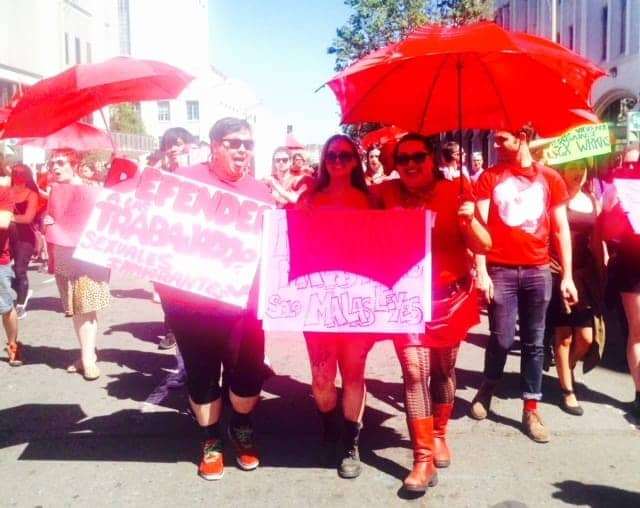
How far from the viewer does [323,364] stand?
13.4 feet

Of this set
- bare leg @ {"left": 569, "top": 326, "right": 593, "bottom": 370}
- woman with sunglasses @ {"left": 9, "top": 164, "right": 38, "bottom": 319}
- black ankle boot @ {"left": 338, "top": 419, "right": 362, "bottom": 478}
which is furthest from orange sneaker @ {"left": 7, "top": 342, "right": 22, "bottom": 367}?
bare leg @ {"left": 569, "top": 326, "right": 593, "bottom": 370}

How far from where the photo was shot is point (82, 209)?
606 cm

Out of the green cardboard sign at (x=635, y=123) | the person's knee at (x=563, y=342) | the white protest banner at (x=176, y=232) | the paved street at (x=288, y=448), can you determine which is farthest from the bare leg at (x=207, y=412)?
the green cardboard sign at (x=635, y=123)

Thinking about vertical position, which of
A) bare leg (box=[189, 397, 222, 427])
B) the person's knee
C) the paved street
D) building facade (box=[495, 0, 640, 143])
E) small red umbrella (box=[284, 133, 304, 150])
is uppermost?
building facade (box=[495, 0, 640, 143])

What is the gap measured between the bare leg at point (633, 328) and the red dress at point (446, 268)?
1.57 meters

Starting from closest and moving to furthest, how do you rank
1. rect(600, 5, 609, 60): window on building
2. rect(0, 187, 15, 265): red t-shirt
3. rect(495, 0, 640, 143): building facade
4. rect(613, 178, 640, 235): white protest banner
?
rect(613, 178, 640, 235): white protest banner → rect(0, 187, 15, 265): red t-shirt → rect(495, 0, 640, 143): building facade → rect(600, 5, 609, 60): window on building

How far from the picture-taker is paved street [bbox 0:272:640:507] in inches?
151

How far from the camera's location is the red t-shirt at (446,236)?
387 cm

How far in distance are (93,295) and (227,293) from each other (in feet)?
8.26

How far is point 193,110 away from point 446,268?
77.9m

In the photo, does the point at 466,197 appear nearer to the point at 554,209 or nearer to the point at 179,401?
the point at 554,209

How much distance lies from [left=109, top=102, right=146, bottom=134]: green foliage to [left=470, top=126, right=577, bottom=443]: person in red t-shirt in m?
57.6

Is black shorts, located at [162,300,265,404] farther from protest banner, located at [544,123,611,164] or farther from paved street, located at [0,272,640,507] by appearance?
protest banner, located at [544,123,611,164]

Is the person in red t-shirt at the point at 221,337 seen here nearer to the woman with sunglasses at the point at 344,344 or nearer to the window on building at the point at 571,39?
the woman with sunglasses at the point at 344,344
